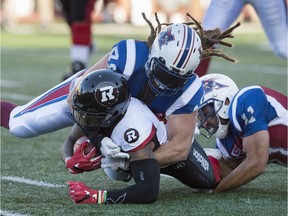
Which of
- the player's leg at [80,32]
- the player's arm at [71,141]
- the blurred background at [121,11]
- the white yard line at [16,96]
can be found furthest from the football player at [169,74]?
the blurred background at [121,11]

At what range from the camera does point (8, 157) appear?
5.05 m

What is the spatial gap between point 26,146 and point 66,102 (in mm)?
1225

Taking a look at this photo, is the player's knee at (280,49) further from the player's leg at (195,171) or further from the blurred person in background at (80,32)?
the blurred person in background at (80,32)

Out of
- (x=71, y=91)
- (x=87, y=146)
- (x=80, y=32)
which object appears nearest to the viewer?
(x=87, y=146)

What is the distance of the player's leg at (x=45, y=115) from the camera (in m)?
4.37

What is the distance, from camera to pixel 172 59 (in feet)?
12.6

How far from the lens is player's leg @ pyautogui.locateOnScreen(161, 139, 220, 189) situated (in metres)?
4.19

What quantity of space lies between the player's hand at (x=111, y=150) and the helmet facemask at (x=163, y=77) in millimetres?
317

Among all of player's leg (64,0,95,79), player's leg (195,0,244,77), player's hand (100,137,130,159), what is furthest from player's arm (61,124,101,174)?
Result: player's leg (64,0,95,79)

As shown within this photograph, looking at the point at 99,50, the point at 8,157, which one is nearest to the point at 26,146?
the point at 8,157

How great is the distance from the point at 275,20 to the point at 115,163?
2.66m

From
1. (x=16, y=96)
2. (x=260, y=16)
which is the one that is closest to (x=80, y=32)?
(x=16, y=96)

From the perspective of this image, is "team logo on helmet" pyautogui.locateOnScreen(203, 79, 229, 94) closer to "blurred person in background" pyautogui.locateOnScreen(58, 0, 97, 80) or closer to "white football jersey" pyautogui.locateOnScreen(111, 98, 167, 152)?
"white football jersey" pyautogui.locateOnScreen(111, 98, 167, 152)

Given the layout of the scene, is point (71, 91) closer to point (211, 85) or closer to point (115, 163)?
point (115, 163)
